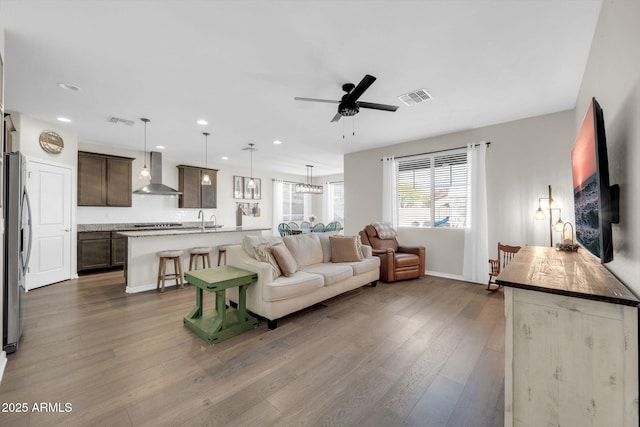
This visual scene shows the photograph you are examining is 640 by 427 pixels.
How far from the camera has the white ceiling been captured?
79.0 inches

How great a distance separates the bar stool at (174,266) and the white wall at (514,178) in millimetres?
4289

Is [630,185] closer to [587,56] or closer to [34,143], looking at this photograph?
[587,56]

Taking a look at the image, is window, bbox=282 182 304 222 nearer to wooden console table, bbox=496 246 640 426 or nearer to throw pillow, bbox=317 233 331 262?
throw pillow, bbox=317 233 331 262

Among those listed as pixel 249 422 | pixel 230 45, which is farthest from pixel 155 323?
pixel 230 45

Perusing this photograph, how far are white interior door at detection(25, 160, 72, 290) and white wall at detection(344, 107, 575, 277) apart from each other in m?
6.42

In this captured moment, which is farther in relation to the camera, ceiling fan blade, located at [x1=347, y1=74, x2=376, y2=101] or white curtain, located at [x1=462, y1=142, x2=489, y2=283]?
white curtain, located at [x1=462, y1=142, x2=489, y2=283]

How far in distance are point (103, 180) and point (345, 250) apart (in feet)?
17.6

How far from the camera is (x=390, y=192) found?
18.8 feet

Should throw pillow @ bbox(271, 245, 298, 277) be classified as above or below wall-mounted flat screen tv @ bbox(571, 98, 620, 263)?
below

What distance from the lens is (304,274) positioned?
11.0 feet

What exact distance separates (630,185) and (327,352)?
2.32 meters

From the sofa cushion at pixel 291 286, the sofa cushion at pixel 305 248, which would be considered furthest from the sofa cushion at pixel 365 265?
the sofa cushion at pixel 291 286

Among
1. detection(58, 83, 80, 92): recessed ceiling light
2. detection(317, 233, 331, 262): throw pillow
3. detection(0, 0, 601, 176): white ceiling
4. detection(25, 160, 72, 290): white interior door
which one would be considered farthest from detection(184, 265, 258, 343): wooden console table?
detection(25, 160, 72, 290): white interior door

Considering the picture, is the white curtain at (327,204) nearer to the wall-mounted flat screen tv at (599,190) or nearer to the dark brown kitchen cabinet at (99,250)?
the dark brown kitchen cabinet at (99,250)
